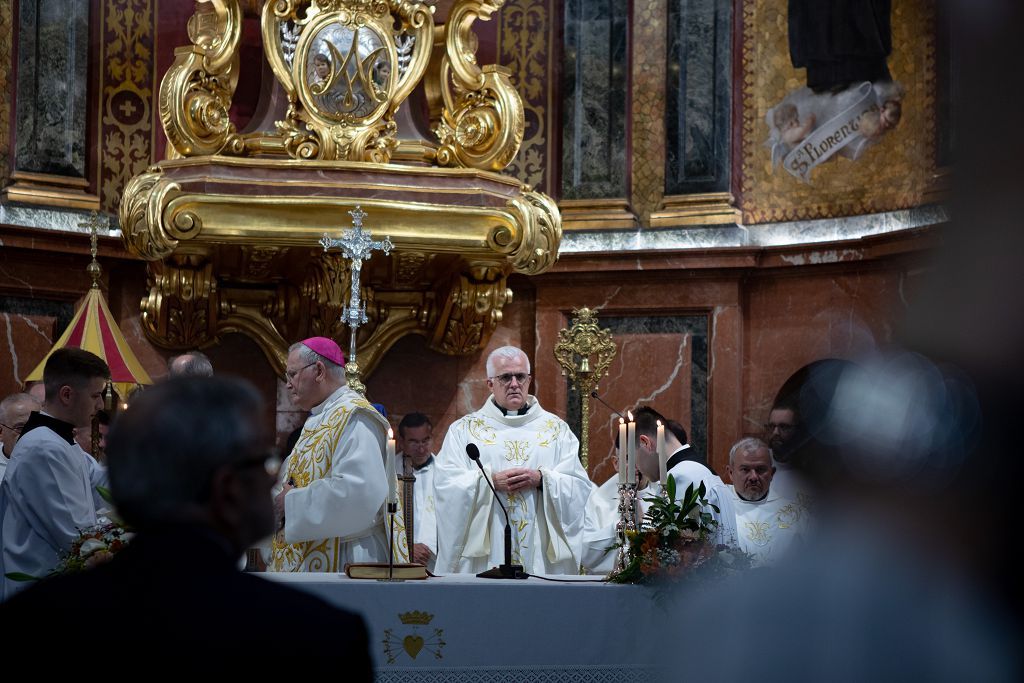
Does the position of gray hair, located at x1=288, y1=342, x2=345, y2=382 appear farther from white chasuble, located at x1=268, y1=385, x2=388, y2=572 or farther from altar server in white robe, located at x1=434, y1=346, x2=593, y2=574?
altar server in white robe, located at x1=434, y1=346, x2=593, y2=574

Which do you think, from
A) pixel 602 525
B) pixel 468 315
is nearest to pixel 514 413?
pixel 602 525

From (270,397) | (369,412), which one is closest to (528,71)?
(270,397)

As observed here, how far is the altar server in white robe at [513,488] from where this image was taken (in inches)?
300

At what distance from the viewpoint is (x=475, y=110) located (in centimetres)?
950

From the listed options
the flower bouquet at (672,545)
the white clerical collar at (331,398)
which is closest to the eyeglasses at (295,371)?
the white clerical collar at (331,398)

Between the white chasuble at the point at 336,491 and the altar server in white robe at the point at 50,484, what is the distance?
812 mm

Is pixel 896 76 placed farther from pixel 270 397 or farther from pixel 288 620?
pixel 288 620

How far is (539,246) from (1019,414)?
7680mm

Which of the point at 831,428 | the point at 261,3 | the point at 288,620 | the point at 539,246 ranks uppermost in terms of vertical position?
the point at 261,3

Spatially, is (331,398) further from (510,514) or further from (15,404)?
(15,404)

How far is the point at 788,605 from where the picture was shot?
1633mm

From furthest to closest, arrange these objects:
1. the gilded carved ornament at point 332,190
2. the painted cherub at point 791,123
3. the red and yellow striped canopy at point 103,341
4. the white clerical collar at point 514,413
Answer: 1. the painted cherub at point 791,123
2. the red and yellow striped canopy at point 103,341
3. the gilded carved ornament at point 332,190
4. the white clerical collar at point 514,413

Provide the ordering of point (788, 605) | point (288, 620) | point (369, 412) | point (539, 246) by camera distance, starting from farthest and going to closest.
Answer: point (539, 246), point (369, 412), point (288, 620), point (788, 605)

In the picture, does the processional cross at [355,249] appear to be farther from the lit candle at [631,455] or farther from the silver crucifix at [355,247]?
the lit candle at [631,455]
